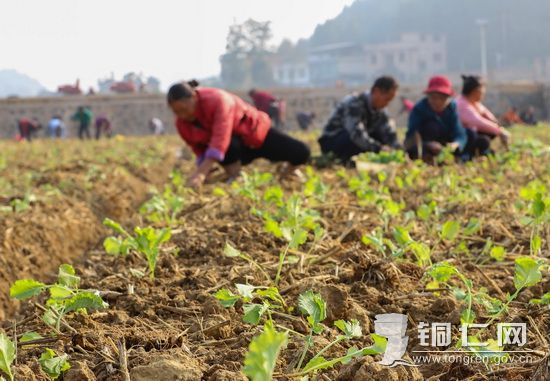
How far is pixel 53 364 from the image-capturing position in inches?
70.8

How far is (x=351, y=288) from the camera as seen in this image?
2389mm

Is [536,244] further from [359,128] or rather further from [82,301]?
[359,128]

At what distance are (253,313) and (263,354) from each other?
2.17 feet

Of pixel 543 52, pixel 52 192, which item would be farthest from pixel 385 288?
pixel 543 52

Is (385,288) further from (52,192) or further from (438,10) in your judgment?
(438,10)

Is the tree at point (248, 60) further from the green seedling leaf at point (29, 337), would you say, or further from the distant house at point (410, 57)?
the green seedling leaf at point (29, 337)

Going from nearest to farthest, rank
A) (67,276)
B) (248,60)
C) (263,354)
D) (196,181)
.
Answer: (263,354), (67,276), (196,181), (248,60)

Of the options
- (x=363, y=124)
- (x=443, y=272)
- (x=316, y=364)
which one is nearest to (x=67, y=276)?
(x=316, y=364)

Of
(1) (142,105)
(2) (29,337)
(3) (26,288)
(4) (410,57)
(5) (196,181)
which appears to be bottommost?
(1) (142,105)

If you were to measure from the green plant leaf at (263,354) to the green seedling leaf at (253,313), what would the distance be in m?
0.60

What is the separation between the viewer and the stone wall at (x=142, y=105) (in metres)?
31.4

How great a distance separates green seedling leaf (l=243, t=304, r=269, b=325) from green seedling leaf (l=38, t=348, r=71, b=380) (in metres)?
0.44

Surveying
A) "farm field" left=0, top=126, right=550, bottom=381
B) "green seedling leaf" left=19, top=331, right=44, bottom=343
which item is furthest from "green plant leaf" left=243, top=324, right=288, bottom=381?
"green seedling leaf" left=19, top=331, right=44, bottom=343

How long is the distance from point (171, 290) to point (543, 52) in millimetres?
91886
